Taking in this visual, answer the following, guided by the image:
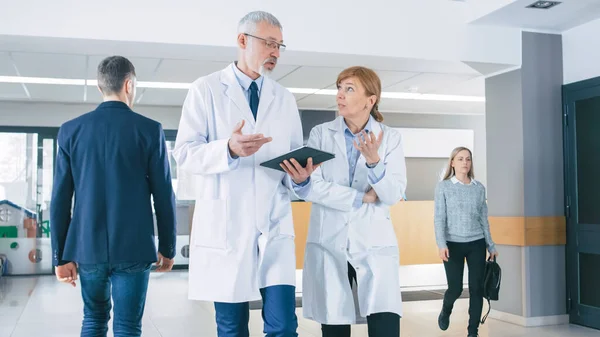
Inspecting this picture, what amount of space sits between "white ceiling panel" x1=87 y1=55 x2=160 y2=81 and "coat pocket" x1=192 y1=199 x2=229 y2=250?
4.81m

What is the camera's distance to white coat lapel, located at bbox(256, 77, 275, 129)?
242 centimetres

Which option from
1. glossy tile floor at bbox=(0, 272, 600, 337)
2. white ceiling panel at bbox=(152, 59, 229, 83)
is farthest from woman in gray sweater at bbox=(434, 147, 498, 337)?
white ceiling panel at bbox=(152, 59, 229, 83)

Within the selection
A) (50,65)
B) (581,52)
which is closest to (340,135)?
(581,52)

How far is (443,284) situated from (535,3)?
473cm

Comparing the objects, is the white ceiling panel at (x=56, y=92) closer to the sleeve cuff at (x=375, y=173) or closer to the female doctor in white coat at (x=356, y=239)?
the female doctor in white coat at (x=356, y=239)

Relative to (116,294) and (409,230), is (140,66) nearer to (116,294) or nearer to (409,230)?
(409,230)

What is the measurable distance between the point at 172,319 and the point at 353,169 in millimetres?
3925

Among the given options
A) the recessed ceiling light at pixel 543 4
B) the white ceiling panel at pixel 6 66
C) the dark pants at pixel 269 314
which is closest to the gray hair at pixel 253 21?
the dark pants at pixel 269 314

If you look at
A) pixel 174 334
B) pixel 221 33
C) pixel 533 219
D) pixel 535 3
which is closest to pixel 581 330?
pixel 533 219

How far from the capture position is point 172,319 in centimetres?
637

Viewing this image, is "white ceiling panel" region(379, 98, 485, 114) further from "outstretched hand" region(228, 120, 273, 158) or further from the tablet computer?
"outstretched hand" region(228, 120, 273, 158)

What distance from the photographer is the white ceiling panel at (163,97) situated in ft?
31.2

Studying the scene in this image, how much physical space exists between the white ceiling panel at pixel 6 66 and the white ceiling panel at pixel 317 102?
13.5ft

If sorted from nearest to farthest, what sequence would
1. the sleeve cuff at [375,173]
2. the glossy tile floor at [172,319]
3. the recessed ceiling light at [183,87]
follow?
1. the sleeve cuff at [375,173]
2. the glossy tile floor at [172,319]
3. the recessed ceiling light at [183,87]
